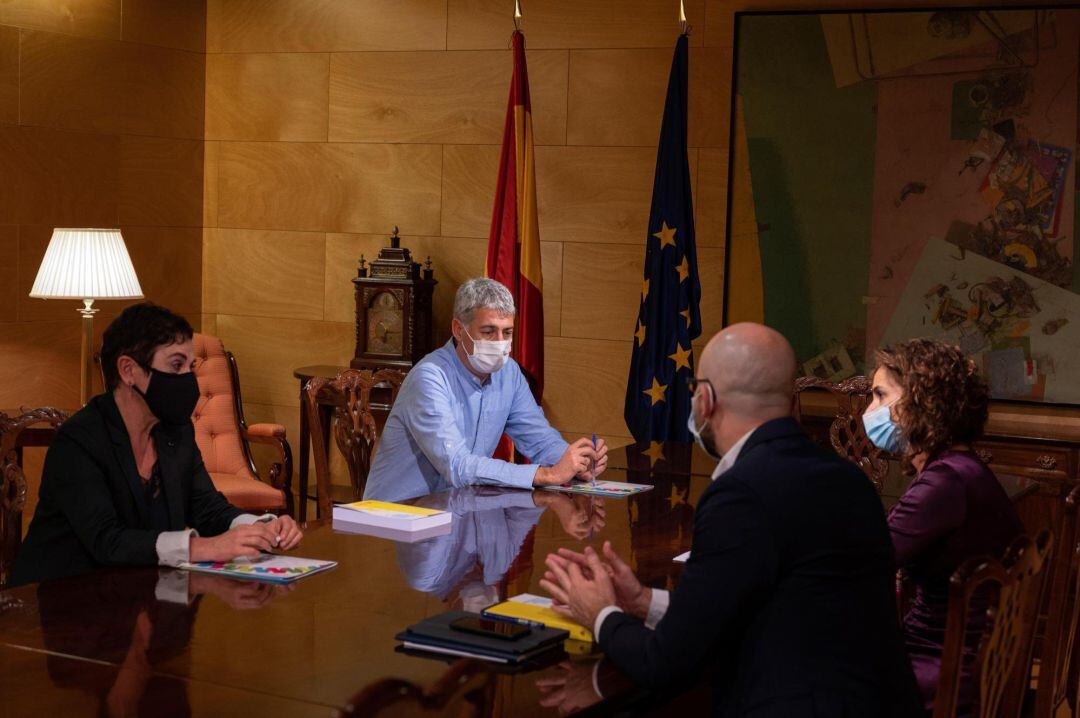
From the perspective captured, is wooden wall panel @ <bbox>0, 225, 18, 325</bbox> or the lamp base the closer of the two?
Answer: the lamp base

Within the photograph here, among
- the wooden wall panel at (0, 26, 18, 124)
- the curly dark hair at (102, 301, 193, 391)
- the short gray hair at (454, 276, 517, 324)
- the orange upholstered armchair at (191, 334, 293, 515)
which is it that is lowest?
the orange upholstered armchair at (191, 334, 293, 515)

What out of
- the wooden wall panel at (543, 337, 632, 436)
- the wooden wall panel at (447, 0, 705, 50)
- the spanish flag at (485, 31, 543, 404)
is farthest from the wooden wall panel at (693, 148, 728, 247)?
the spanish flag at (485, 31, 543, 404)

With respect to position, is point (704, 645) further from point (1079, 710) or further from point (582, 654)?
point (1079, 710)

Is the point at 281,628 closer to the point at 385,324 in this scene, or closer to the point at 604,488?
the point at 604,488

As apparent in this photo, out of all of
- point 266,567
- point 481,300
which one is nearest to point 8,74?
point 481,300

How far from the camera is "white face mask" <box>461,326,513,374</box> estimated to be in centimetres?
409

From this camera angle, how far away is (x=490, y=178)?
6.39 metres

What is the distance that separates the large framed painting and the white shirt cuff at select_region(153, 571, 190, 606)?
381cm

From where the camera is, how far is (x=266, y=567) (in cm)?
266

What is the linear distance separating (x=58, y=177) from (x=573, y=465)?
3661mm

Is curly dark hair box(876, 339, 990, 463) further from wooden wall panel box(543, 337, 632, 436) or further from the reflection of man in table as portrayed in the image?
wooden wall panel box(543, 337, 632, 436)

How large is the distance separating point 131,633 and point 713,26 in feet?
14.9

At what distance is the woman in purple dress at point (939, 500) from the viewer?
2.74 m

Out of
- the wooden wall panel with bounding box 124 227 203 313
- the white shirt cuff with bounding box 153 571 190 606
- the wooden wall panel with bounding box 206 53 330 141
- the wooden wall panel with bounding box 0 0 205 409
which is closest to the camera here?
the white shirt cuff with bounding box 153 571 190 606
